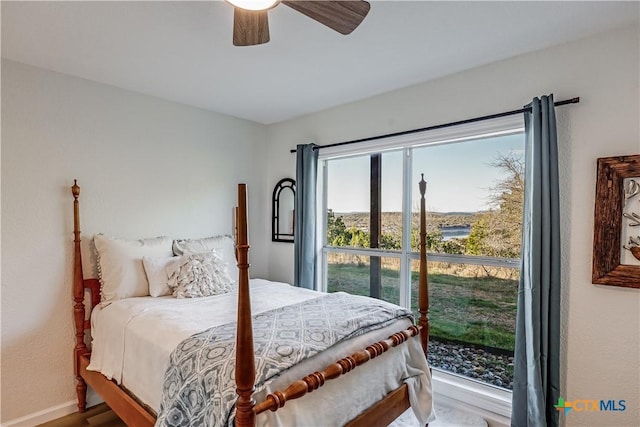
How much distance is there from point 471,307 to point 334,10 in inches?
87.6

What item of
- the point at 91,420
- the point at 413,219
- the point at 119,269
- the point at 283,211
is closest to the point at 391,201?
the point at 413,219

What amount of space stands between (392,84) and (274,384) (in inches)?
91.6

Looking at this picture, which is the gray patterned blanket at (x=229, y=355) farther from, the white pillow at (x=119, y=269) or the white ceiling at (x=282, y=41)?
the white ceiling at (x=282, y=41)

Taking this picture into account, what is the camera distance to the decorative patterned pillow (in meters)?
2.54

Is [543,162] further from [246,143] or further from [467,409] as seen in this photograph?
[246,143]

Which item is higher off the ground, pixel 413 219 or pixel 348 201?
pixel 348 201

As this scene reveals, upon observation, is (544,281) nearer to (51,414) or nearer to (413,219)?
(413,219)

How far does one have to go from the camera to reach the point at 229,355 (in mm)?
1477

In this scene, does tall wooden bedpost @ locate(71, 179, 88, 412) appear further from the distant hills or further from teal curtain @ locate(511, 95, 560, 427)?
teal curtain @ locate(511, 95, 560, 427)

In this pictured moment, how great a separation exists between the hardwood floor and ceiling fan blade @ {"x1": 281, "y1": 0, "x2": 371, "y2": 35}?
2859mm

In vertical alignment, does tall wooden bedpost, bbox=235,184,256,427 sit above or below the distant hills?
below

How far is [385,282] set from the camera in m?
3.05

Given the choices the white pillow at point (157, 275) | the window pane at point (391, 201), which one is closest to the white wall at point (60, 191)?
the white pillow at point (157, 275)

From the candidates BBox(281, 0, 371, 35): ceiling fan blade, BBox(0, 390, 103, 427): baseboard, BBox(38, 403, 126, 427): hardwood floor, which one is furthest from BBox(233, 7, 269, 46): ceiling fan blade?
BBox(0, 390, 103, 427): baseboard
